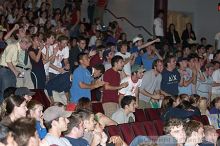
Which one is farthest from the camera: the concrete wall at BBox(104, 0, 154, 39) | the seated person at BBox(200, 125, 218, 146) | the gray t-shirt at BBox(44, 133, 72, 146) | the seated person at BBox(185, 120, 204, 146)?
the concrete wall at BBox(104, 0, 154, 39)

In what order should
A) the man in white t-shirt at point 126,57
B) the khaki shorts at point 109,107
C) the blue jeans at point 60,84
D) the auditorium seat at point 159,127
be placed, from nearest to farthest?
the auditorium seat at point 159,127 → the khaki shorts at point 109,107 → the blue jeans at point 60,84 → the man in white t-shirt at point 126,57

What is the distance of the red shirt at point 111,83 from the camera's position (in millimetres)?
9227

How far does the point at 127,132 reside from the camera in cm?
→ 728

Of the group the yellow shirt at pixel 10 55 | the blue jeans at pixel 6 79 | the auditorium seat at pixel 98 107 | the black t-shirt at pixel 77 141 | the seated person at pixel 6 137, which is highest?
the yellow shirt at pixel 10 55

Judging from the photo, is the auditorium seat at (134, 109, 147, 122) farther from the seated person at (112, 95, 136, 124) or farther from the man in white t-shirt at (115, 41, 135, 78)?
the man in white t-shirt at (115, 41, 135, 78)

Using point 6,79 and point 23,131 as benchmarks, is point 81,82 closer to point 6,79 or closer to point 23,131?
point 6,79

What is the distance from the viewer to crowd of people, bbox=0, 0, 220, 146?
5766mm

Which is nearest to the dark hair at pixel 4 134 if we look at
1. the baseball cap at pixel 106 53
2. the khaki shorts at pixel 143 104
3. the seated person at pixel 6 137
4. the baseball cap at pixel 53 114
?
the seated person at pixel 6 137

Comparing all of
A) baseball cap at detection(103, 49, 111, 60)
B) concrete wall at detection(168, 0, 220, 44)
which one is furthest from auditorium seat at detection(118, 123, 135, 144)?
concrete wall at detection(168, 0, 220, 44)

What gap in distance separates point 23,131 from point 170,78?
6572mm

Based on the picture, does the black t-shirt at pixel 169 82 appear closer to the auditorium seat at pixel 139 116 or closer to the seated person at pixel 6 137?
Answer: the auditorium seat at pixel 139 116

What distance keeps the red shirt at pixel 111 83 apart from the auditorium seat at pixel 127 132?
1880mm

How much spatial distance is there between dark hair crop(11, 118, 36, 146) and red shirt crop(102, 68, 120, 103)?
4.96 meters

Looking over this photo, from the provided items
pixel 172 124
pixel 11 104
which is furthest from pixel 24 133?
pixel 172 124
